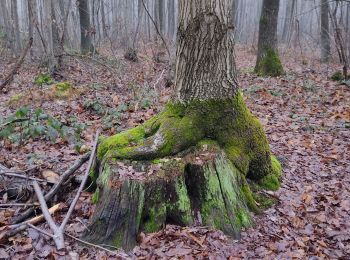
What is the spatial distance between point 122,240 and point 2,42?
16255 mm

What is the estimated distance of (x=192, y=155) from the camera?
3846 millimetres

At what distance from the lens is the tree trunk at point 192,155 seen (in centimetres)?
346

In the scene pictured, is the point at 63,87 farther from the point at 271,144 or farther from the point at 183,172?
the point at 183,172

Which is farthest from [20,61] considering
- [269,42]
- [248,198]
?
[269,42]

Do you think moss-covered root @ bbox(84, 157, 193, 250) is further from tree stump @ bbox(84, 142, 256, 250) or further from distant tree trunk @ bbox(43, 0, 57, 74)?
distant tree trunk @ bbox(43, 0, 57, 74)

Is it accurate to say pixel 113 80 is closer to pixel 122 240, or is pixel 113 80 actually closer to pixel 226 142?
pixel 226 142

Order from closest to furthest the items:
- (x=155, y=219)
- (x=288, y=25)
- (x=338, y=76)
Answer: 1. (x=155, y=219)
2. (x=338, y=76)
3. (x=288, y=25)

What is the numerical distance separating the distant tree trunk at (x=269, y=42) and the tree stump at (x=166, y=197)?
28.3 feet

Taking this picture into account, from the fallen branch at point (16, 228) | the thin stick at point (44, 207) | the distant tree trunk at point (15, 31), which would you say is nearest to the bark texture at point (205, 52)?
the thin stick at point (44, 207)

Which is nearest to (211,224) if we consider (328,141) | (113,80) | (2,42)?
(328,141)

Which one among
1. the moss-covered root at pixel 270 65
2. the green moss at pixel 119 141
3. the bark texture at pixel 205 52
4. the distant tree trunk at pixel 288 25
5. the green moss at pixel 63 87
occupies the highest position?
the distant tree trunk at pixel 288 25

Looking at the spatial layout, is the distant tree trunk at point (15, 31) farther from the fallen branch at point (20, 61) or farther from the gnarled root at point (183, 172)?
the gnarled root at point (183, 172)

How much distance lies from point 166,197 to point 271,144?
3246 mm

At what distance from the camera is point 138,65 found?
14602 mm
